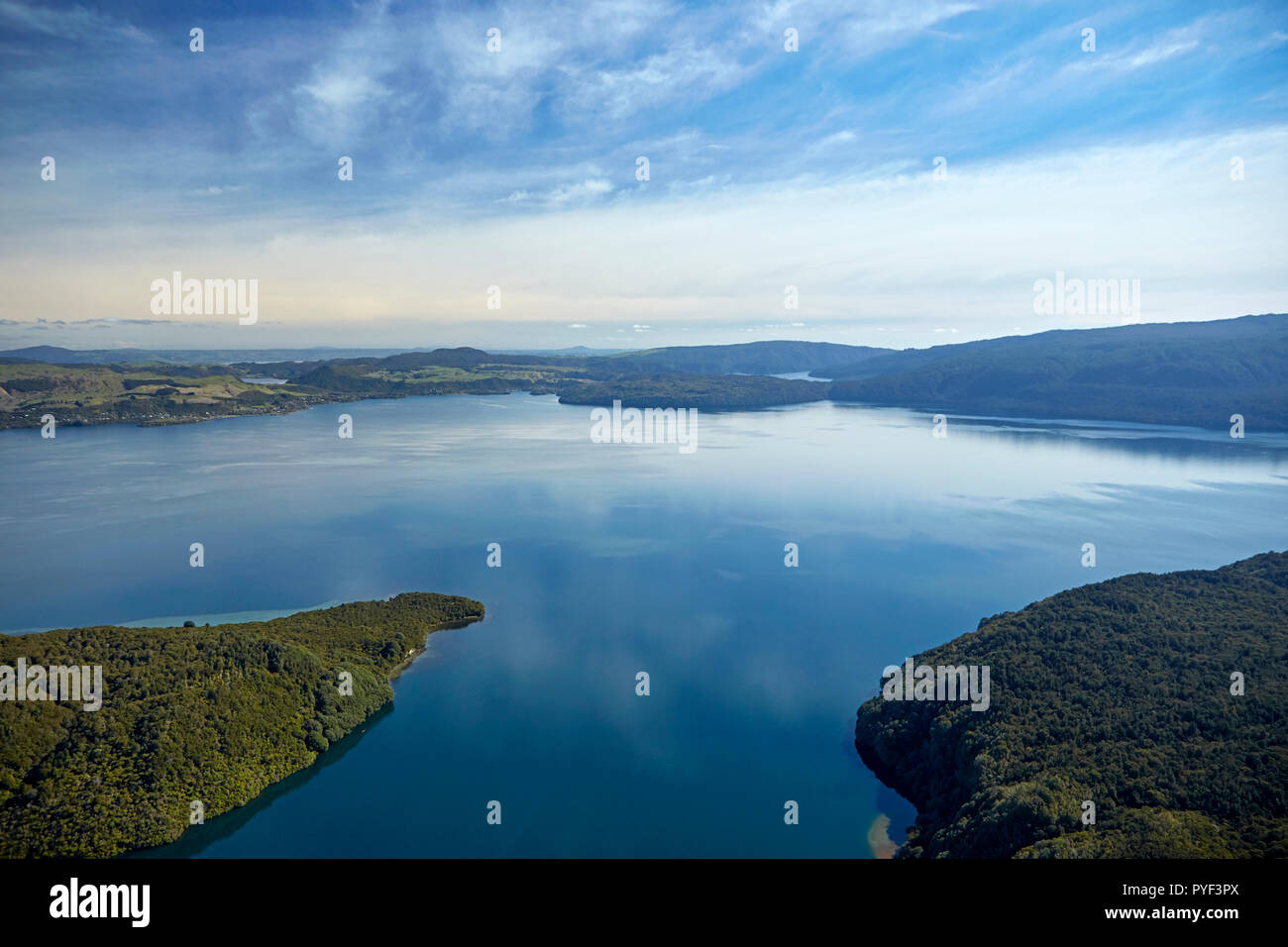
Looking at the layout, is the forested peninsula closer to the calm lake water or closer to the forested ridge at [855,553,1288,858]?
the calm lake water

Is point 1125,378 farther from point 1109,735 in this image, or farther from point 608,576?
point 1109,735

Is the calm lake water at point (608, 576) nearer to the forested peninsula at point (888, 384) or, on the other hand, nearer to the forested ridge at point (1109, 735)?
the forested ridge at point (1109, 735)

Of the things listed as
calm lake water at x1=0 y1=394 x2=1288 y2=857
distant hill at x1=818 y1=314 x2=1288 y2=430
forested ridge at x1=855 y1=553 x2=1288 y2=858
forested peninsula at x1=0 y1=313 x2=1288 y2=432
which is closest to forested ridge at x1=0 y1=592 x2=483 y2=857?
calm lake water at x1=0 y1=394 x2=1288 y2=857

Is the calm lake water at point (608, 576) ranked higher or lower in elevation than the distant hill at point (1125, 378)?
lower

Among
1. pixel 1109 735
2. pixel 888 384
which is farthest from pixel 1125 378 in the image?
pixel 1109 735

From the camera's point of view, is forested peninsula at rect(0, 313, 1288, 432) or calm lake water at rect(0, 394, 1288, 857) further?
forested peninsula at rect(0, 313, 1288, 432)

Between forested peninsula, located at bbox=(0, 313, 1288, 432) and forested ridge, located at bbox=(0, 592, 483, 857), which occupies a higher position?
forested peninsula, located at bbox=(0, 313, 1288, 432)

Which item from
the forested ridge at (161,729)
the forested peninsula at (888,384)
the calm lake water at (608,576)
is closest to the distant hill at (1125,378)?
the forested peninsula at (888,384)
